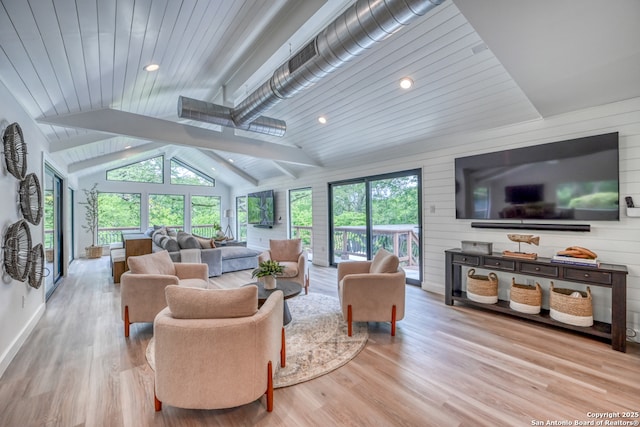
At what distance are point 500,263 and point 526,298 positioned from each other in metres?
0.46

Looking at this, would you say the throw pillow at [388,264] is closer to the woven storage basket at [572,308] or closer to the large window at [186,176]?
the woven storage basket at [572,308]

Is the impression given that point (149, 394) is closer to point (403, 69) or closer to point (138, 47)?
point (138, 47)

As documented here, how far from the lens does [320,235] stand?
22.8 feet

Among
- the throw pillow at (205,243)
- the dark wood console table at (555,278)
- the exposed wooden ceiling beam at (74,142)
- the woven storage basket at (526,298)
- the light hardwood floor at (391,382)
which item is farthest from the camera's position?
the throw pillow at (205,243)

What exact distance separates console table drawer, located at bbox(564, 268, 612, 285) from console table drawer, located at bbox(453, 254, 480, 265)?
36.1 inches

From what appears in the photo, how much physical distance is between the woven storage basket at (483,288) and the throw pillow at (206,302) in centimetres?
315

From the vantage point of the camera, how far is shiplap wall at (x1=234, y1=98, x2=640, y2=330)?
2.90 meters

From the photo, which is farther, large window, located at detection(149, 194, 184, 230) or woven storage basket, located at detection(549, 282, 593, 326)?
large window, located at detection(149, 194, 184, 230)

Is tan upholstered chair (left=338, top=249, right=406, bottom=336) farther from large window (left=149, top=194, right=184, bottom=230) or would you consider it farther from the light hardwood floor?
large window (left=149, top=194, right=184, bottom=230)

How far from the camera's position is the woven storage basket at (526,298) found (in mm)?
3268

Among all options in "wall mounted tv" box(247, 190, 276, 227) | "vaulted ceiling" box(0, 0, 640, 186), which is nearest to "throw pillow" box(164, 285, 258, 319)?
"vaulted ceiling" box(0, 0, 640, 186)

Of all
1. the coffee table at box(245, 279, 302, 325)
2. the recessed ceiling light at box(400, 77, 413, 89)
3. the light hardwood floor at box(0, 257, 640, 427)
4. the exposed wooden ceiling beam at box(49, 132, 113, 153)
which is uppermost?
the recessed ceiling light at box(400, 77, 413, 89)

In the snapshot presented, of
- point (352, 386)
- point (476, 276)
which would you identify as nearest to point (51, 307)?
point (352, 386)

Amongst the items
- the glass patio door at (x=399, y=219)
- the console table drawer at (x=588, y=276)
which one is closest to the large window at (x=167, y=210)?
the glass patio door at (x=399, y=219)
